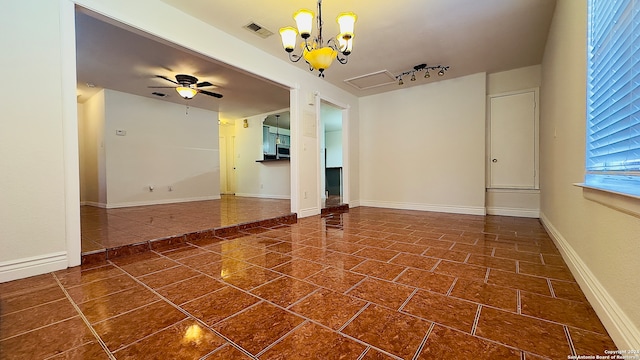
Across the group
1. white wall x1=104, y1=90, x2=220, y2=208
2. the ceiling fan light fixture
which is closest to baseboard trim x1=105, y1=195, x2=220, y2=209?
white wall x1=104, y1=90, x2=220, y2=208

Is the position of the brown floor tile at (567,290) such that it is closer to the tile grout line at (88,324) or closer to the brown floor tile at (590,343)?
the brown floor tile at (590,343)

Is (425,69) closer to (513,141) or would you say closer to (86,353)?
(513,141)

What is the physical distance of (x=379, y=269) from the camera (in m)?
1.98

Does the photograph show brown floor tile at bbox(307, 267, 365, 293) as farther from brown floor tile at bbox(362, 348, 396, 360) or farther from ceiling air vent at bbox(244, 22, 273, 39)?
ceiling air vent at bbox(244, 22, 273, 39)

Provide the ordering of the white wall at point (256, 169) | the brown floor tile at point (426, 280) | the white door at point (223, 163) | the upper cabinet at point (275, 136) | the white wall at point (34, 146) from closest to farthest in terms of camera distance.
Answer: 1. the brown floor tile at point (426, 280)
2. the white wall at point (34, 146)
3. the white wall at point (256, 169)
4. the upper cabinet at point (275, 136)
5. the white door at point (223, 163)

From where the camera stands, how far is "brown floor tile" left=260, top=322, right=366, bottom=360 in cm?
104

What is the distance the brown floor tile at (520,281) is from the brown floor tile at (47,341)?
2.29m

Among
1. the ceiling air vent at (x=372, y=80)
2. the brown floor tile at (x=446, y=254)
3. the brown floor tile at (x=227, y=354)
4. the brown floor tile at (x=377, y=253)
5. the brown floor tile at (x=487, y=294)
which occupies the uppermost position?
the ceiling air vent at (x=372, y=80)

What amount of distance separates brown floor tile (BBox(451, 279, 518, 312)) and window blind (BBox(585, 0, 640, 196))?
2.47 ft

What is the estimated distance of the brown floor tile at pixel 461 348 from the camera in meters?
1.03

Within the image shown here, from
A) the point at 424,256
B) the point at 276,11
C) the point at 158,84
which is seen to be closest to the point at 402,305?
the point at 424,256

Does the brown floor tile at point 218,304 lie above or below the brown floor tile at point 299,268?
below

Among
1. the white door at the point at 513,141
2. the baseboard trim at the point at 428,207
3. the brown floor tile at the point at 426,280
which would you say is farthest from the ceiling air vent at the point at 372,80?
the brown floor tile at the point at 426,280

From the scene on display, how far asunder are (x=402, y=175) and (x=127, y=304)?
190 inches
